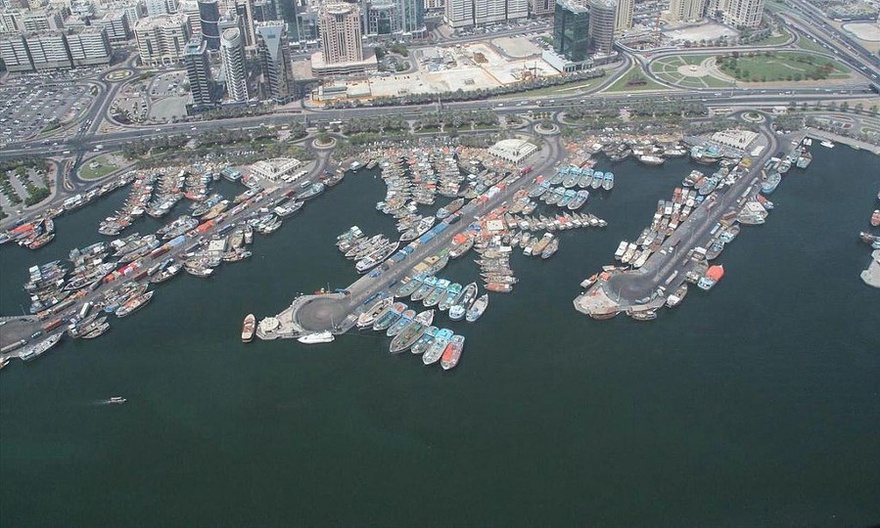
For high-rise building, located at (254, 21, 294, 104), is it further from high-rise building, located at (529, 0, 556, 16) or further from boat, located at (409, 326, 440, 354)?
boat, located at (409, 326, 440, 354)

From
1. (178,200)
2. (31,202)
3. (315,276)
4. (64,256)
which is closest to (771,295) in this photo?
(315,276)

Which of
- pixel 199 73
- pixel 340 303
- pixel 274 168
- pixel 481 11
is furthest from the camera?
pixel 481 11

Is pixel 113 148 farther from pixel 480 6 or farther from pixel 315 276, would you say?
pixel 480 6

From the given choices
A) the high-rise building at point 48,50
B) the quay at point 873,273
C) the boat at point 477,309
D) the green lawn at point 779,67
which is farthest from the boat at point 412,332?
the high-rise building at point 48,50

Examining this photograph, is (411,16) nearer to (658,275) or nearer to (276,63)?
(276,63)

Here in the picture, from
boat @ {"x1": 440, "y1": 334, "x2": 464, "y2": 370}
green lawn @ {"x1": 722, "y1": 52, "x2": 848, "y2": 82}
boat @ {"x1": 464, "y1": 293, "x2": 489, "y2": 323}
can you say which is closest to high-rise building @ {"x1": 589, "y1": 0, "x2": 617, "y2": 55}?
green lawn @ {"x1": 722, "y1": 52, "x2": 848, "y2": 82}

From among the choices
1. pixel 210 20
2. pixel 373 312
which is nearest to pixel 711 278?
pixel 373 312
